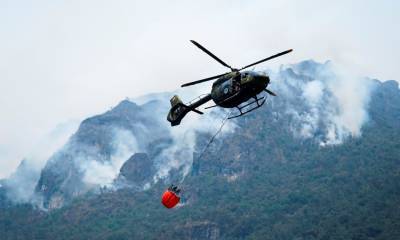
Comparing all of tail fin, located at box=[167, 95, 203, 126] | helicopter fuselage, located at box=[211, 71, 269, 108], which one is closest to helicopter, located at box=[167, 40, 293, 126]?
helicopter fuselage, located at box=[211, 71, 269, 108]

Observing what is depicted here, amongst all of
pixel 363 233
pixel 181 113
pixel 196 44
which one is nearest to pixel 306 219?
pixel 363 233

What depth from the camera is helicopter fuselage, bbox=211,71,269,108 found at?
4353cm

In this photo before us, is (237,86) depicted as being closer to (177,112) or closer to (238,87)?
(238,87)

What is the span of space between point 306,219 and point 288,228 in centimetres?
827

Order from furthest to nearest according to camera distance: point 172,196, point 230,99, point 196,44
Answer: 1. point 172,196
2. point 230,99
3. point 196,44

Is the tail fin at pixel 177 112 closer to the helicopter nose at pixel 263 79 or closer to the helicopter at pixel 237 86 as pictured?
the helicopter at pixel 237 86

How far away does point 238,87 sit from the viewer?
4409 centimetres

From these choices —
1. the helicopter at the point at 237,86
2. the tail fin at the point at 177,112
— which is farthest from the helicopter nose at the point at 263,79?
the tail fin at the point at 177,112

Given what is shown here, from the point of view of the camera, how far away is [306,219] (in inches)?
7859

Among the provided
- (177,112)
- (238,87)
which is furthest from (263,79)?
(177,112)

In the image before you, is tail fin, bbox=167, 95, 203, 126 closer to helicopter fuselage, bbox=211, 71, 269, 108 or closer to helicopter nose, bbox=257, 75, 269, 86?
helicopter fuselage, bbox=211, 71, 269, 108

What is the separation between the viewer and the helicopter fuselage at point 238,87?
43.5m

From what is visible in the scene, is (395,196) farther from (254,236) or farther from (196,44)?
(196,44)

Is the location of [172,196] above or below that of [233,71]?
below
